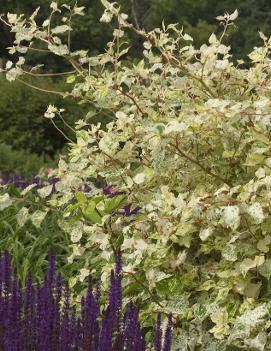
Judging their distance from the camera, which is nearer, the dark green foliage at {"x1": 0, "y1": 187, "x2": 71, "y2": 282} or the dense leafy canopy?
the dense leafy canopy

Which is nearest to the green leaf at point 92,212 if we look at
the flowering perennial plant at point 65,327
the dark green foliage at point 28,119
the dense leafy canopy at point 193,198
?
the dense leafy canopy at point 193,198

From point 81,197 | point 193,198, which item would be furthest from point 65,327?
point 81,197

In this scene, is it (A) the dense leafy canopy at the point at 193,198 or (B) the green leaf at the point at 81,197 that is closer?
(A) the dense leafy canopy at the point at 193,198

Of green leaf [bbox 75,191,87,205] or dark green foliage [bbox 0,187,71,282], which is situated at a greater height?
dark green foliage [bbox 0,187,71,282]

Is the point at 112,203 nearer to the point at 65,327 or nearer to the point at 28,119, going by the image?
the point at 65,327

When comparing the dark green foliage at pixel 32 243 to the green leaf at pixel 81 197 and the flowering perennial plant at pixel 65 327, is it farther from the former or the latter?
the flowering perennial plant at pixel 65 327

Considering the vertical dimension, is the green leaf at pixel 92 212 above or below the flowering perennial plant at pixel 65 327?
above

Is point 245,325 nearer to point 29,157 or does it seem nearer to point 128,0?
point 29,157

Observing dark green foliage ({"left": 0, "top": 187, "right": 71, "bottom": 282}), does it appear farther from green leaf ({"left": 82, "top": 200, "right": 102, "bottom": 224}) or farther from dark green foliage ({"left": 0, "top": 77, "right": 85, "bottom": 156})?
dark green foliage ({"left": 0, "top": 77, "right": 85, "bottom": 156})

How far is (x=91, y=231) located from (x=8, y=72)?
1122 mm

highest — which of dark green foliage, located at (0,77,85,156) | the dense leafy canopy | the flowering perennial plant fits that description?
dark green foliage, located at (0,77,85,156)

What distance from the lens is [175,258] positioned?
374 centimetres

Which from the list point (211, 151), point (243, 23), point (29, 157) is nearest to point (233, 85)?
point (211, 151)

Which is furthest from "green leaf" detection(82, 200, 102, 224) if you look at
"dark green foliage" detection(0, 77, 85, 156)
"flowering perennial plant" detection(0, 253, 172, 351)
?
"dark green foliage" detection(0, 77, 85, 156)
